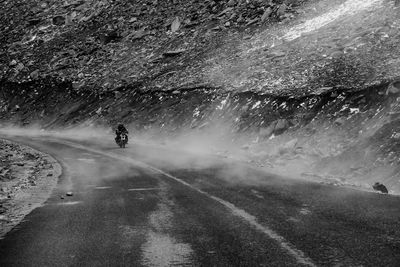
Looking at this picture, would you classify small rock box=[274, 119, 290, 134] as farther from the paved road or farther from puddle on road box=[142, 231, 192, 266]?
puddle on road box=[142, 231, 192, 266]

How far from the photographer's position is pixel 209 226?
23.9 feet

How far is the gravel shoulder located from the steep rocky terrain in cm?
810

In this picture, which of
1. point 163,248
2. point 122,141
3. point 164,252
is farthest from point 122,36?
point 164,252

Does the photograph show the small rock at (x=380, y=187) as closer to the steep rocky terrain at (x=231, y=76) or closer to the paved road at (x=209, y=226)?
the steep rocky terrain at (x=231, y=76)

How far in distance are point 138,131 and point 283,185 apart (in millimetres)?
23603

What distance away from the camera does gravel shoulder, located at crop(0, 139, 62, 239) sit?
30.3 feet

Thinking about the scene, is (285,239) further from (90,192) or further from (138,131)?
(138,131)

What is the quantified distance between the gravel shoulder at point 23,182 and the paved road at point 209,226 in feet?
1.25

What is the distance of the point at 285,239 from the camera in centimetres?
632

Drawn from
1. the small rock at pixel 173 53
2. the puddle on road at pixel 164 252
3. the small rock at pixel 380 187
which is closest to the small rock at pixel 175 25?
the small rock at pixel 173 53

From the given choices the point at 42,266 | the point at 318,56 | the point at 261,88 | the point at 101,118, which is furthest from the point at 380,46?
the point at 101,118

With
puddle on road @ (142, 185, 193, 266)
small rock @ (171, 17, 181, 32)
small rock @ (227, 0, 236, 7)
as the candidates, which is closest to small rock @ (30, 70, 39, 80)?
small rock @ (171, 17, 181, 32)

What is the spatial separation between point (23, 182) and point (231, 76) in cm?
1868

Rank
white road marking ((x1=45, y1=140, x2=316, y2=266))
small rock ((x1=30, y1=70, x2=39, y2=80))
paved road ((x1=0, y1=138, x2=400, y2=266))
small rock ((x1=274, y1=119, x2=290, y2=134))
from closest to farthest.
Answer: white road marking ((x1=45, y1=140, x2=316, y2=266)) → paved road ((x1=0, y1=138, x2=400, y2=266)) → small rock ((x1=274, y1=119, x2=290, y2=134)) → small rock ((x1=30, y1=70, x2=39, y2=80))
